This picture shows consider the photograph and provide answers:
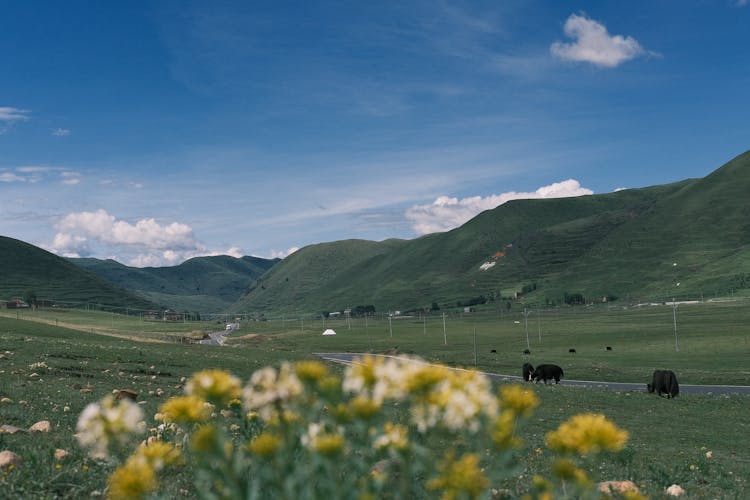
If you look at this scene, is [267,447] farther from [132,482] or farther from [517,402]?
[517,402]

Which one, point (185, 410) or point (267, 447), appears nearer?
point (267, 447)

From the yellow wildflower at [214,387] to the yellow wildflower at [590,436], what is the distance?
1.85 meters

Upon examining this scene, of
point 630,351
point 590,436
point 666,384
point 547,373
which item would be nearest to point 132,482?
point 590,436

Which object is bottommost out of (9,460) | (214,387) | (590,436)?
(9,460)

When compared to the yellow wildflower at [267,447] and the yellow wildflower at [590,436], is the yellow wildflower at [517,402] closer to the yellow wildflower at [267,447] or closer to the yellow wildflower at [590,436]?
the yellow wildflower at [590,436]

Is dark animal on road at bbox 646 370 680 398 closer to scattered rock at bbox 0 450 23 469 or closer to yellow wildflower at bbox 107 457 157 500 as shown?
scattered rock at bbox 0 450 23 469

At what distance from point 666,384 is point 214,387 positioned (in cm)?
4705

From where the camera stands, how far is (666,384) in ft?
140

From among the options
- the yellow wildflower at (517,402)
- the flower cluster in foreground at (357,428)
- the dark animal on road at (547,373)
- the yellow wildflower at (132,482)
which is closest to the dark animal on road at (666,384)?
the dark animal on road at (547,373)

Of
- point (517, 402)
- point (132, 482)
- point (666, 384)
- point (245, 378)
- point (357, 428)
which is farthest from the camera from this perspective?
point (666, 384)

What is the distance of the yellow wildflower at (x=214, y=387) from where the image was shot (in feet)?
9.92

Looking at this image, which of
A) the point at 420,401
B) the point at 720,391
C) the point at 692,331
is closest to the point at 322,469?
the point at 420,401

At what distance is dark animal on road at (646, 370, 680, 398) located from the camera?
42406 millimetres

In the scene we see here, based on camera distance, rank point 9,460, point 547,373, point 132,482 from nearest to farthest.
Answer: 1. point 132,482
2. point 9,460
3. point 547,373
